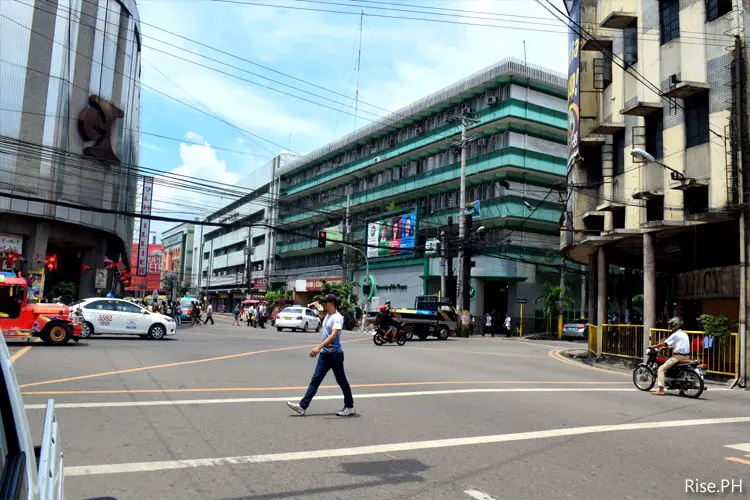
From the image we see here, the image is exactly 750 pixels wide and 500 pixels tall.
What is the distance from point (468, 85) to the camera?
150 feet

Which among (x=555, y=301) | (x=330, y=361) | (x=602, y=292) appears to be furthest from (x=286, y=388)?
(x=555, y=301)

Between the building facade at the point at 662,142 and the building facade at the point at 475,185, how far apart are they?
14.2 metres

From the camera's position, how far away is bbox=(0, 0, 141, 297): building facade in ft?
104

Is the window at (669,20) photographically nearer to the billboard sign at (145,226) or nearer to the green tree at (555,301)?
the green tree at (555,301)

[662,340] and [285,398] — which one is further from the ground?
[662,340]

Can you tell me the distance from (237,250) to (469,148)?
51768 millimetres

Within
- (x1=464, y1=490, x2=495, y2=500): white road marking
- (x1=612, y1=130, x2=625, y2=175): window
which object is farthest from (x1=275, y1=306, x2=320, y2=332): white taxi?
(x1=464, y1=490, x2=495, y2=500): white road marking

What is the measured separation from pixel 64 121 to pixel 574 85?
91.0ft

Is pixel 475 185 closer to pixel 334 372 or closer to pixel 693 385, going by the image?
pixel 693 385

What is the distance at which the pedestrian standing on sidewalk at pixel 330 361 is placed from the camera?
8133 mm

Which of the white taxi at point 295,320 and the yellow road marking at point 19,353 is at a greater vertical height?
the white taxi at point 295,320

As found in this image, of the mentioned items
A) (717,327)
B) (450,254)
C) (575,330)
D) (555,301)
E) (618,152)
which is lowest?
(575,330)

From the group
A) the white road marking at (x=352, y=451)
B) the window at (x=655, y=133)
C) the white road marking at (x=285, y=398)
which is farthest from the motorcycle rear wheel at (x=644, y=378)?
the window at (x=655, y=133)

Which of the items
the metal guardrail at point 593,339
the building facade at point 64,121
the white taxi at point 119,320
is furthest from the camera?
the building facade at point 64,121
